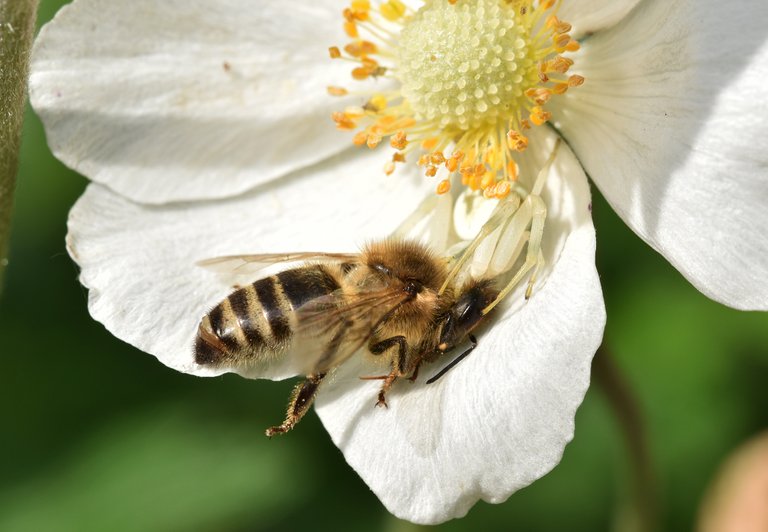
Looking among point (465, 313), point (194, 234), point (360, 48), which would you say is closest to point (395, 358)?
point (465, 313)

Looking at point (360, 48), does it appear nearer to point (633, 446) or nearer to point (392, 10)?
point (392, 10)

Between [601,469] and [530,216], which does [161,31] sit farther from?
[601,469]

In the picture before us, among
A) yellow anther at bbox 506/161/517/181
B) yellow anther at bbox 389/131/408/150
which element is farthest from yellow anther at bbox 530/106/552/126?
yellow anther at bbox 389/131/408/150

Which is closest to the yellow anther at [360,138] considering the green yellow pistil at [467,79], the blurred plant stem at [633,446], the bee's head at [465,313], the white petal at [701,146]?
the green yellow pistil at [467,79]

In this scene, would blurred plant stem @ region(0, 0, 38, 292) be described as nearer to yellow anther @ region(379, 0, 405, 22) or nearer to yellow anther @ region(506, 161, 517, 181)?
yellow anther @ region(379, 0, 405, 22)

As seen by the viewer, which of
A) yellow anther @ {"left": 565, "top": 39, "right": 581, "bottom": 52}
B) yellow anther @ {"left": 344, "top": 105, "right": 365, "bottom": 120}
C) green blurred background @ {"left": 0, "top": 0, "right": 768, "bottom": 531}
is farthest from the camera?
green blurred background @ {"left": 0, "top": 0, "right": 768, "bottom": 531}

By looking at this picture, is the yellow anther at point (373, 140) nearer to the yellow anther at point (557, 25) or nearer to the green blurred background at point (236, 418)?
the yellow anther at point (557, 25)

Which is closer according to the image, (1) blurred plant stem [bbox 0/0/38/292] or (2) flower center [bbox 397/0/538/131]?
(1) blurred plant stem [bbox 0/0/38/292]
